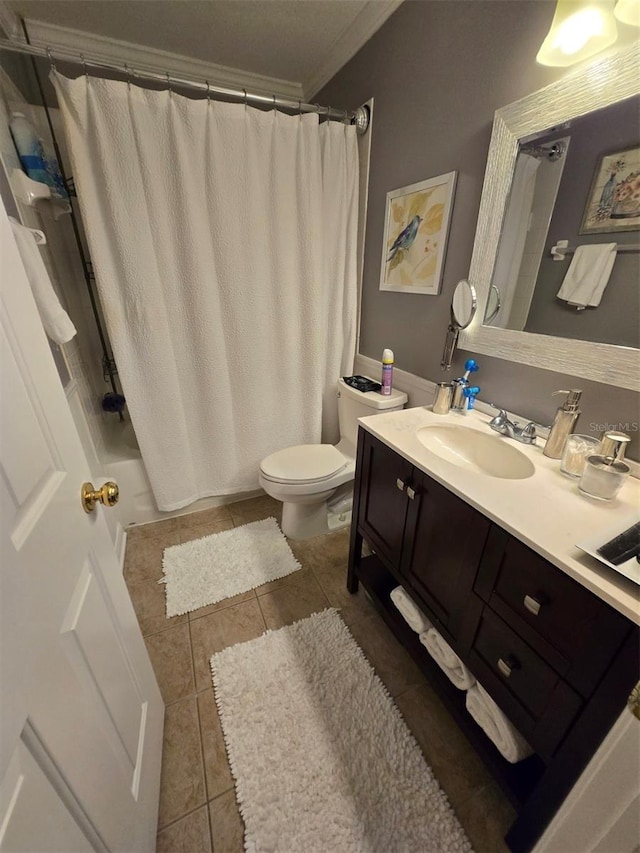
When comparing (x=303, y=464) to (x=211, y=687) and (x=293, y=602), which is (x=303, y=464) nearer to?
(x=293, y=602)

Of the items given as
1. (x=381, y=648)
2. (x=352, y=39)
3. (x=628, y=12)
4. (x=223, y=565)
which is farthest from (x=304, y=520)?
(x=352, y=39)

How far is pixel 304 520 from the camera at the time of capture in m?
1.82

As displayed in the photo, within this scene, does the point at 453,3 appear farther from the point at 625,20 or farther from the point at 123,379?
the point at 123,379

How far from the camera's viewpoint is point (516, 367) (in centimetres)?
115

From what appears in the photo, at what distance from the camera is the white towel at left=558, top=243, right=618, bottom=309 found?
0.89m

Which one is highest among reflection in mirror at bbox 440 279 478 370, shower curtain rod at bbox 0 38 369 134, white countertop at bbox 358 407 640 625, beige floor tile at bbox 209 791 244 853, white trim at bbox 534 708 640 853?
shower curtain rod at bbox 0 38 369 134

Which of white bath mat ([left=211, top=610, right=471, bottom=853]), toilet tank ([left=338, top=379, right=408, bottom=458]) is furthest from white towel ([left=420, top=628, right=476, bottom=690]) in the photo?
toilet tank ([left=338, top=379, right=408, bottom=458])

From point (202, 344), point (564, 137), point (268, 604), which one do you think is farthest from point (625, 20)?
point (268, 604)

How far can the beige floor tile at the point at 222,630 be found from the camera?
50.7 inches

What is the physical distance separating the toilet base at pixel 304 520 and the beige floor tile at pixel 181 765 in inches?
32.4

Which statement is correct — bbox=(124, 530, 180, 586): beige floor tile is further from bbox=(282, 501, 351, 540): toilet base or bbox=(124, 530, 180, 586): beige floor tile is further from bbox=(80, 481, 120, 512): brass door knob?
bbox=(80, 481, 120, 512): brass door knob

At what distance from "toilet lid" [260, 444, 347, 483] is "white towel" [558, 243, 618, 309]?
1.12 metres

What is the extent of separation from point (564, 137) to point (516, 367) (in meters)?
0.64

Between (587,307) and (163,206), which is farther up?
(163,206)
